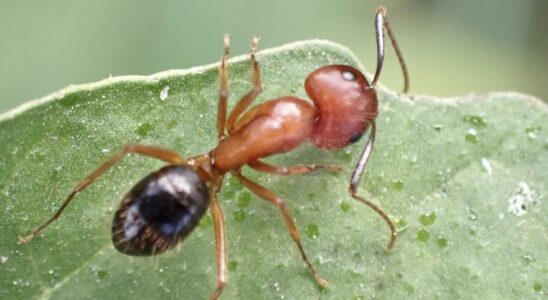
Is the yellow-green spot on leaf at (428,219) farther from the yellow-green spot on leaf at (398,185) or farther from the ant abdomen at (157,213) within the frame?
the ant abdomen at (157,213)

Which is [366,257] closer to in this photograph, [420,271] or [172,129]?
[420,271]

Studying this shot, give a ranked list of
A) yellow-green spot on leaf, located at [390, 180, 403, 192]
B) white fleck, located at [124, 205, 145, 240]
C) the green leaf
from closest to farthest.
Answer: white fleck, located at [124, 205, 145, 240]
the green leaf
yellow-green spot on leaf, located at [390, 180, 403, 192]

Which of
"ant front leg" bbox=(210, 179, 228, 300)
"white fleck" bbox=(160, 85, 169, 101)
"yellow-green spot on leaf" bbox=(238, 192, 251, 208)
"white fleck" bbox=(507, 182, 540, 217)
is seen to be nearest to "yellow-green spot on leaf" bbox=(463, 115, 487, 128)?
"white fleck" bbox=(507, 182, 540, 217)

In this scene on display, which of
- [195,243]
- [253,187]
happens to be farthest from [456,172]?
[195,243]

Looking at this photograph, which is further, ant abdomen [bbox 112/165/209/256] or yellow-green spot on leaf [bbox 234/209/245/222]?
yellow-green spot on leaf [bbox 234/209/245/222]

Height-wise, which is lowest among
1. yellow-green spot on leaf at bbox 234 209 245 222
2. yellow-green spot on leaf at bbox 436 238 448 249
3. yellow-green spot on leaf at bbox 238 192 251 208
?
yellow-green spot on leaf at bbox 436 238 448 249

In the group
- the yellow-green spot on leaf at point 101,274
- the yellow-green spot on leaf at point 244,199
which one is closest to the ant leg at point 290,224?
the yellow-green spot on leaf at point 244,199

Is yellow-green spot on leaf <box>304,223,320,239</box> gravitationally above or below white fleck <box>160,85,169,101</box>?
below

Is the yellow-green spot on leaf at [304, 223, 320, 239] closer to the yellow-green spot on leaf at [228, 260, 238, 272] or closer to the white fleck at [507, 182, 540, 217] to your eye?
the yellow-green spot on leaf at [228, 260, 238, 272]
